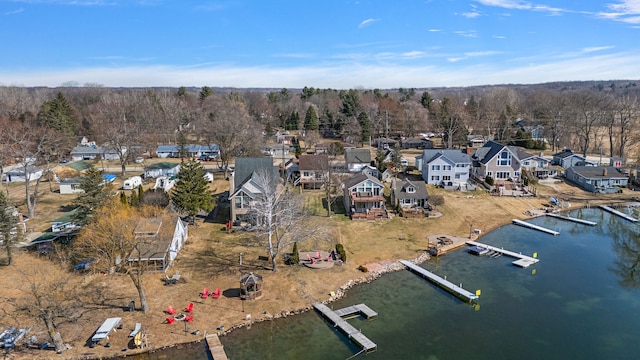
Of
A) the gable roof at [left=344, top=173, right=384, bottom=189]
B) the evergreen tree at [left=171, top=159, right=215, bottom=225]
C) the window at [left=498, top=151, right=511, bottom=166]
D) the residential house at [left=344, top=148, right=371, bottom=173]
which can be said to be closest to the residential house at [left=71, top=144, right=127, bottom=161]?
the residential house at [left=344, top=148, right=371, bottom=173]

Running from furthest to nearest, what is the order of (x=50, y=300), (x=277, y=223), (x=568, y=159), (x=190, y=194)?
(x=568, y=159), (x=190, y=194), (x=277, y=223), (x=50, y=300)

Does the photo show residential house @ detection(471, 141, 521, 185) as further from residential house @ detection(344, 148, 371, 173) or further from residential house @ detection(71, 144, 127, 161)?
residential house @ detection(71, 144, 127, 161)

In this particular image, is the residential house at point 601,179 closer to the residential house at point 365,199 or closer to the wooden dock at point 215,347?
the residential house at point 365,199

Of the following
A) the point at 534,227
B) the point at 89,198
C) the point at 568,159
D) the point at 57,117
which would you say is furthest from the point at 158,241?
the point at 568,159


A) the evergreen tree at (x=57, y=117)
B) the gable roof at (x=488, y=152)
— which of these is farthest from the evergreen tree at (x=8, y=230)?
the gable roof at (x=488, y=152)

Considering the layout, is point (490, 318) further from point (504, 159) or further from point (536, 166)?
point (536, 166)
